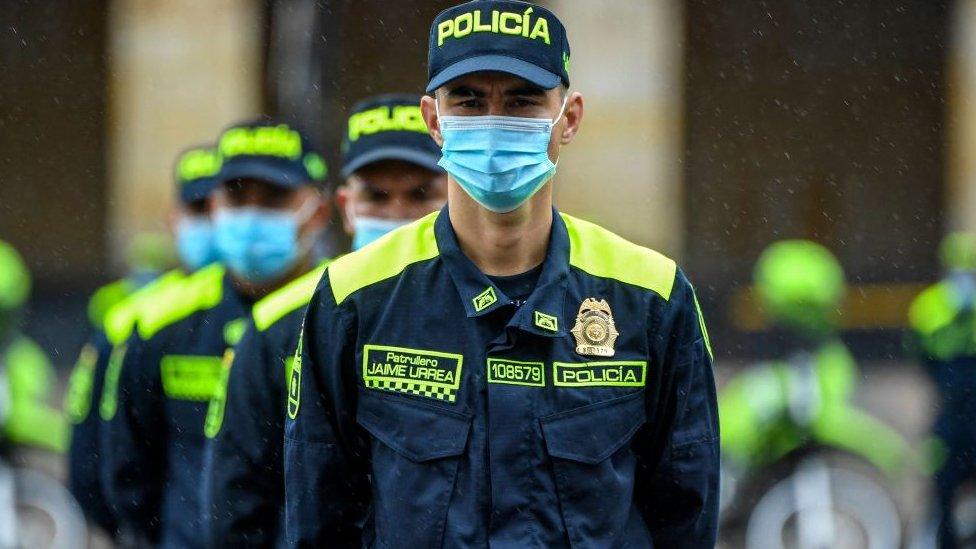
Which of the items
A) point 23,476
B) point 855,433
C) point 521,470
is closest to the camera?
point 521,470

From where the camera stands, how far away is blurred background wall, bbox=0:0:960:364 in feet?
46.7

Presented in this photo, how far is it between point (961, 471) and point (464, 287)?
504 cm

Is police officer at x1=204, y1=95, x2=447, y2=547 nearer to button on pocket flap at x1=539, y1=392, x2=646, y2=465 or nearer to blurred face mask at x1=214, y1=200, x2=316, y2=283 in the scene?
blurred face mask at x1=214, y1=200, x2=316, y2=283

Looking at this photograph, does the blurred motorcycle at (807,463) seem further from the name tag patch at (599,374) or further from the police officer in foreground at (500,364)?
the name tag patch at (599,374)

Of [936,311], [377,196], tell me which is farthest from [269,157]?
[936,311]

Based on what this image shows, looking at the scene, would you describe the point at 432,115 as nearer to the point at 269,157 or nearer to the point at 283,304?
the point at 283,304

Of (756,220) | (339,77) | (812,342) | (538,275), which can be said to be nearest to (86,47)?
(339,77)

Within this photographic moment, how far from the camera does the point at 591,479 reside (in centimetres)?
313

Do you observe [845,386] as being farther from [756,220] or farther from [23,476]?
[756,220]

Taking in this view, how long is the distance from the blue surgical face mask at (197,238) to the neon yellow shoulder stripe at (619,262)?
3905mm

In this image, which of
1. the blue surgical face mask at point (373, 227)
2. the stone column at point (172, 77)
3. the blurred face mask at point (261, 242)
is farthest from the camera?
the stone column at point (172, 77)

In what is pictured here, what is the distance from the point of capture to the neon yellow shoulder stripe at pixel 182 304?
16.6 feet

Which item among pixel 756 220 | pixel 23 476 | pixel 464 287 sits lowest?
pixel 23 476

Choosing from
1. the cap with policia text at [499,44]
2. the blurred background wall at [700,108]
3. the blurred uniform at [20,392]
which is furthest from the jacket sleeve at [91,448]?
the blurred background wall at [700,108]
